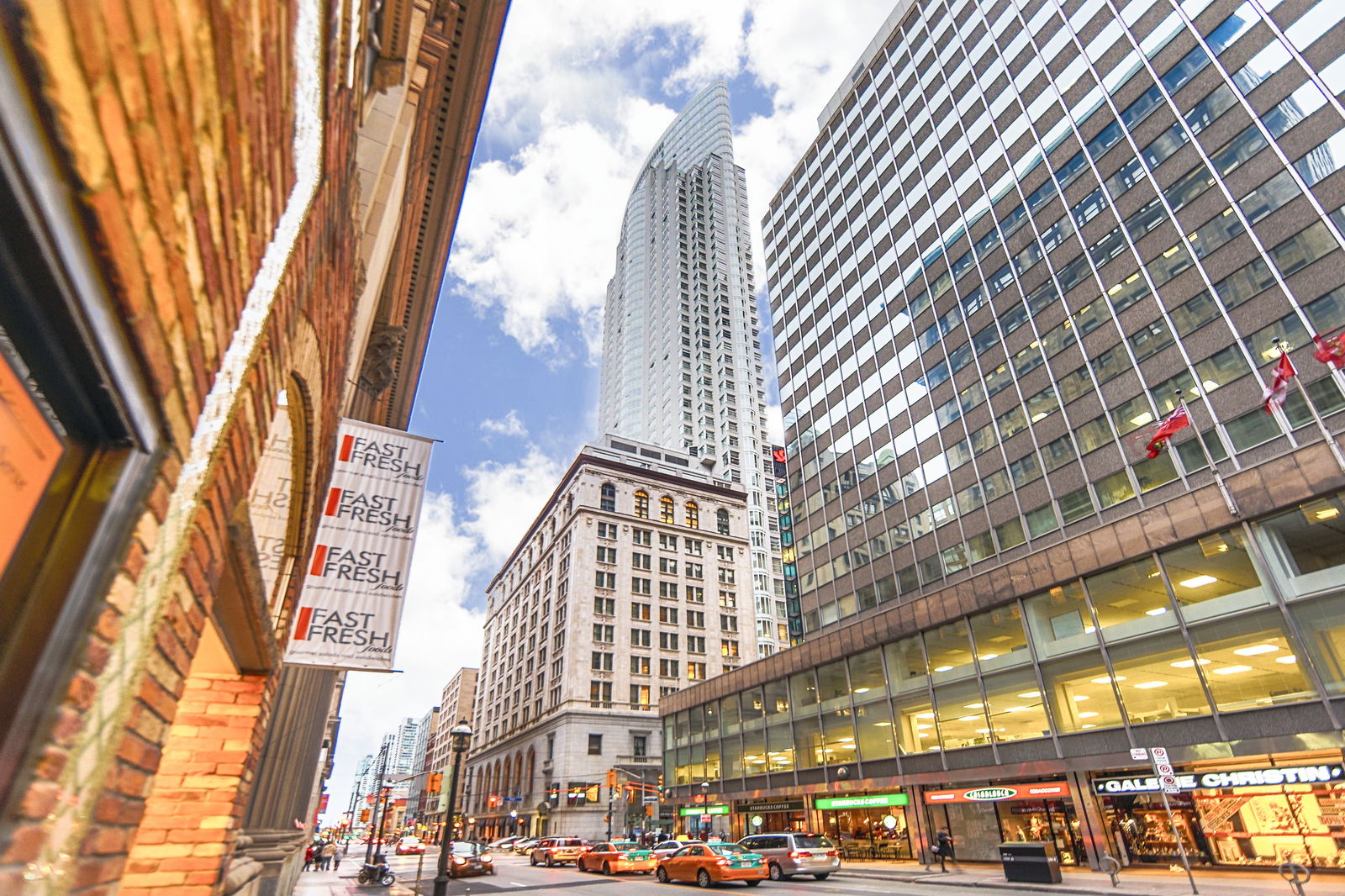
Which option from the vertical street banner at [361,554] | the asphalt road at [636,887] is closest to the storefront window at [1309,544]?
the asphalt road at [636,887]

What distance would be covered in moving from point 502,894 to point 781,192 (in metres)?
56.9

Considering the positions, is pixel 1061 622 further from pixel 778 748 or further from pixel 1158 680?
pixel 778 748

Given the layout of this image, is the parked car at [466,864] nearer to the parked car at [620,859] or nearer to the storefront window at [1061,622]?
the parked car at [620,859]

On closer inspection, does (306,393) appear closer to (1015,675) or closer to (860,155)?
(1015,675)

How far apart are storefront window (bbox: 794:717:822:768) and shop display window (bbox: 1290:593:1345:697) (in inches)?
766

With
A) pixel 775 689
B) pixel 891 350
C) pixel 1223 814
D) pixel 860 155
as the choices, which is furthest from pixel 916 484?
pixel 860 155

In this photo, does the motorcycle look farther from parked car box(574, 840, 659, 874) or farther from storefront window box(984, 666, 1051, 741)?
storefront window box(984, 666, 1051, 741)

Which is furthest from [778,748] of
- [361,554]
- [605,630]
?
[361,554]

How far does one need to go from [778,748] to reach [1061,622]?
55.3 feet

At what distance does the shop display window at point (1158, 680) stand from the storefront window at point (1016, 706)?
287 centimetres

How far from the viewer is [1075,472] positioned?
29469mm

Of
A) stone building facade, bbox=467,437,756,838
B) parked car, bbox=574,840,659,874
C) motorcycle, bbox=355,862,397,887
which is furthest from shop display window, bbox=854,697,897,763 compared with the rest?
stone building facade, bbox=467,437,756,838

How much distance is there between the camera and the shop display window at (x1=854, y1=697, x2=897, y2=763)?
28516 millimetres

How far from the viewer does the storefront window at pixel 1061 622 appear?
2283 centimetres
